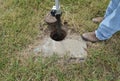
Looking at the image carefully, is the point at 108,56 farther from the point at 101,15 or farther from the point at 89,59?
the point at 101,15

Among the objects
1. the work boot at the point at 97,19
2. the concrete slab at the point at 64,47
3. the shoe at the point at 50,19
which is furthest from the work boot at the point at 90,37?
the shoe at the point at 50,19

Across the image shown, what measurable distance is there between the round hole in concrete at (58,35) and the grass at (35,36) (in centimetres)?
13

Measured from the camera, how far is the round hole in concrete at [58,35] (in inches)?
105

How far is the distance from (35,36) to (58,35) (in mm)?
231

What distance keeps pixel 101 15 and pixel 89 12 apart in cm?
13

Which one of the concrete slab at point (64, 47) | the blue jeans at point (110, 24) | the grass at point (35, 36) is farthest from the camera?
the concrete slab at point (64, 47)

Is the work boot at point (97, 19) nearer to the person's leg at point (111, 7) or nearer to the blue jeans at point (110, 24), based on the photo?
the person's leg at point (111, 7)

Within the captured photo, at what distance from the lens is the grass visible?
7.71 ft

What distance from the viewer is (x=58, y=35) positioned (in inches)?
105

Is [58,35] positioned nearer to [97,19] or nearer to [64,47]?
[64,47]

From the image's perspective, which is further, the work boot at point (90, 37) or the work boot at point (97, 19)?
the work boot at point (97, 19)

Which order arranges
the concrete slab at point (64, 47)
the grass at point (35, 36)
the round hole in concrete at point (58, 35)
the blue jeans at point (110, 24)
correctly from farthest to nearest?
the round hole in concrete at point (58, 35) < the concrete slab at point (64, 47) < the grass at point (35, 36) < the blue jeans at point (110, 24)

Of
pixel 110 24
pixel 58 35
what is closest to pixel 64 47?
pixel 58 35

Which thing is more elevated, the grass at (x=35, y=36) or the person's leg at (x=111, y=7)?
the person's leg at (x=111, y=7)
